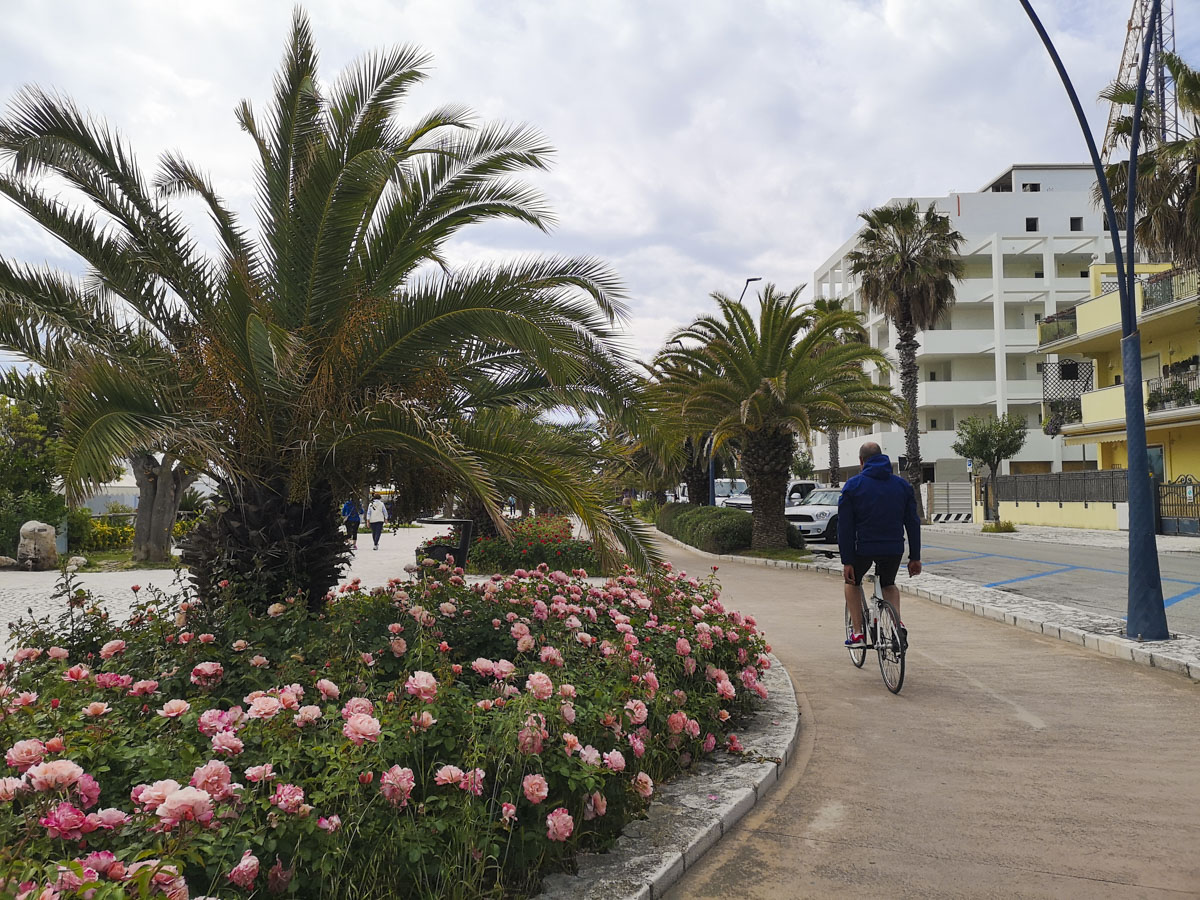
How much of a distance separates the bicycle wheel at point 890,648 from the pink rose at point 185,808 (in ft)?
18.1

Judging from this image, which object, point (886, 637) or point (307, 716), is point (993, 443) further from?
point (307, 716)

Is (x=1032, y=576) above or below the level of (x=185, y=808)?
below

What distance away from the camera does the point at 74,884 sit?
217 cm

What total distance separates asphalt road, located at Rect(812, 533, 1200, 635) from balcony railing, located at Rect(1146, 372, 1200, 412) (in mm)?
7565

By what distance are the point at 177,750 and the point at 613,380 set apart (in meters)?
4.71

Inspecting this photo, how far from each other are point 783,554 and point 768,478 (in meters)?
1.76

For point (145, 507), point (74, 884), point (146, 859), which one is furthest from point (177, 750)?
point (145, 507)

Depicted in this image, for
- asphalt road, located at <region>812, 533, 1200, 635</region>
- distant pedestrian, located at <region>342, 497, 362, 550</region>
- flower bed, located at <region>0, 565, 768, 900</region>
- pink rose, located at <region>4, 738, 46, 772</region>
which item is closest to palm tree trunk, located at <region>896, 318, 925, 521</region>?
asphalt road, located at <region>812, 533, 1200, 635</region>

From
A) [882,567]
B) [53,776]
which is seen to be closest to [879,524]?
[882,567]

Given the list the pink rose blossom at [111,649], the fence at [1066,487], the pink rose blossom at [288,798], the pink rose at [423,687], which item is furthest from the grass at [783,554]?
the pink rose blossom at [288,798]

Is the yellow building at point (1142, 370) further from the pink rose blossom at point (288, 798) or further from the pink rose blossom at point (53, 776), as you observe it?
the pink rose blossom at point (53, 776)

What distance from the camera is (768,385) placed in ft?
63.1

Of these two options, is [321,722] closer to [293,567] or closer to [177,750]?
[177,750]

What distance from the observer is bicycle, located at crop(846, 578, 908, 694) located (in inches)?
273
